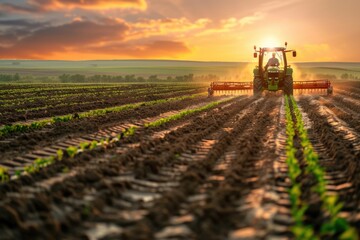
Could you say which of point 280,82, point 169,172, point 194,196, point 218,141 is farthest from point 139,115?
point 280,82

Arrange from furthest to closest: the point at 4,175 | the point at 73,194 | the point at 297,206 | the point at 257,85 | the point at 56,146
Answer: the point at 257,85
the point at 56,146
the point at 4,175
the point at 73,194
the point at 297,206

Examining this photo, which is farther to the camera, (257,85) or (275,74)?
(257,85)

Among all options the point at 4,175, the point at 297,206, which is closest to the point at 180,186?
the point at 297,206

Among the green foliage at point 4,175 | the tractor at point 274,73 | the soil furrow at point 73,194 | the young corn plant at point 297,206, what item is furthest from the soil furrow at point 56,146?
the tractor at point 274,73

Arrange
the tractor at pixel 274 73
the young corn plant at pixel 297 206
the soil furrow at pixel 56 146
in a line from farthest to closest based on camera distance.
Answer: the tractor at pixel 274 73
the soil furrow at pixel 56 146
the young corn plant at pixel 297 206

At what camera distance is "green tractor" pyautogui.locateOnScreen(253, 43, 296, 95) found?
26.7 m

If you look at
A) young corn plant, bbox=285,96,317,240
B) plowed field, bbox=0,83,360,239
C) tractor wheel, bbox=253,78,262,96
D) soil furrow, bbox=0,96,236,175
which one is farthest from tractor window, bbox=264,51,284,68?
young corn plant, bbox=285,96,317,240

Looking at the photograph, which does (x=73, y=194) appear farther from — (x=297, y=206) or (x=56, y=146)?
(x=56, y=146)

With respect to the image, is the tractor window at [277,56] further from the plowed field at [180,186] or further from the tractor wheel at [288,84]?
the plowed field at [180,186]

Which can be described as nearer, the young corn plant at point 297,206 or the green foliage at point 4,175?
the young corn plant at point 297,206

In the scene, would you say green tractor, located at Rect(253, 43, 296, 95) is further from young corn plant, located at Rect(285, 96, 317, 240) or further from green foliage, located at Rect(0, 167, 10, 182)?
green foliage, located at Rect(0, 167, 10, 182)

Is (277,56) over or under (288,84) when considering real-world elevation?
over

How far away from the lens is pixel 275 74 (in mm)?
26125

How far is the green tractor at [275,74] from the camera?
87.5 ft
